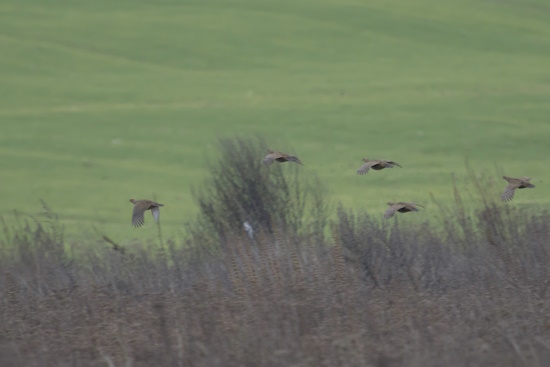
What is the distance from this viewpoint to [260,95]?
32.4 meters

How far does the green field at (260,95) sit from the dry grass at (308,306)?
9506mm

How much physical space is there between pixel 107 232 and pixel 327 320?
14305mm

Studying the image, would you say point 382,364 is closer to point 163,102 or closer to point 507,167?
point 507,167

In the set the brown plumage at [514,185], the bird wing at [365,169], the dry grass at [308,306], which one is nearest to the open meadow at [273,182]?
the dry grass at [308,306]

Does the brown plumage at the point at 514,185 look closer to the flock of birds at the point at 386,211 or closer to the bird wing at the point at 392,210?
the flock of birds at the point at 386,211

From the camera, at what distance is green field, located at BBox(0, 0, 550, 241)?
25547mm

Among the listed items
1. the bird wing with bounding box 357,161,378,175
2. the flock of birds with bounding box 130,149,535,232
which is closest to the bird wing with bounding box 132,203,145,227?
the flock of birds with bounding box 130,149,535,232

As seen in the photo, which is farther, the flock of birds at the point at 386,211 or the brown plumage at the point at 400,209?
the brown plumage at the point at 400,209

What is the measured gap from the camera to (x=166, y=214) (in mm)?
23484

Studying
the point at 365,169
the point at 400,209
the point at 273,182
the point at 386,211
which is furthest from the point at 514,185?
the point at 273,182

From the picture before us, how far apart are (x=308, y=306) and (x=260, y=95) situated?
2402cm

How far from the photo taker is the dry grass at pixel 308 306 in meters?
7.41

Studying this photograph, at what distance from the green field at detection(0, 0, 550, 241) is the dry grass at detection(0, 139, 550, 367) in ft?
31.2

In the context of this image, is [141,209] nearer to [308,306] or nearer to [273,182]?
[308,306]
